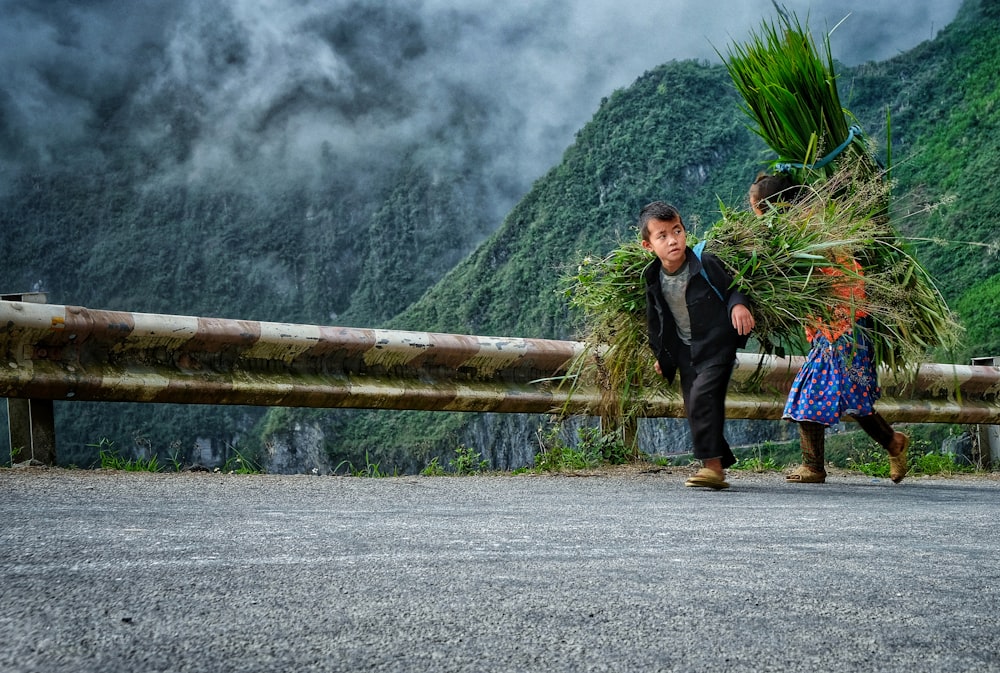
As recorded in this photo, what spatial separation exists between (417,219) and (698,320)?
134 metres

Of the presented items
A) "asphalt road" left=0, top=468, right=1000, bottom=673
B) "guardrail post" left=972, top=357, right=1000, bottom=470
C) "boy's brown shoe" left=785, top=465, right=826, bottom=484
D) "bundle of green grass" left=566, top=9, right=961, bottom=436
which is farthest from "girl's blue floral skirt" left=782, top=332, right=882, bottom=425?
"guardrail post" left=972, top=357, right=1000, bottom=470

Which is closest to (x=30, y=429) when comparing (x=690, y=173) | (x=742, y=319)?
(x=742, y=319)

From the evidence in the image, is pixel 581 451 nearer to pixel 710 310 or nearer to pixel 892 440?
pixel 710 310

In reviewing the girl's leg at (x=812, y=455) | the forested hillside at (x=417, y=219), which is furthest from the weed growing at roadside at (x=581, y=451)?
the forested hillside at (x=417, y=219)

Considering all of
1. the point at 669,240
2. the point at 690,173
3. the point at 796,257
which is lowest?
the point at 796,257

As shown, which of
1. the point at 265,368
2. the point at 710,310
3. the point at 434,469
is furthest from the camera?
the point at 434,469

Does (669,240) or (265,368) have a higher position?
(669,240)

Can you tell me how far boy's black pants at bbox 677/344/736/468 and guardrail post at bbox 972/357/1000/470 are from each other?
→ 3569 mm

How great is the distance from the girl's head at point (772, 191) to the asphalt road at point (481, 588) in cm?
247

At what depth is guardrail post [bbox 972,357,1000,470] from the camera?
24.9 ft

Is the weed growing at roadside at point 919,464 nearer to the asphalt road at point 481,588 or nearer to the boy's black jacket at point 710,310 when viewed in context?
the boy's black jacket at point 710,310

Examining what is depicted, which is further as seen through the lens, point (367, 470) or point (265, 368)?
point (367, 470)

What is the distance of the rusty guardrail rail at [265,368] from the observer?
4.60 m

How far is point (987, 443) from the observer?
7672 mm
